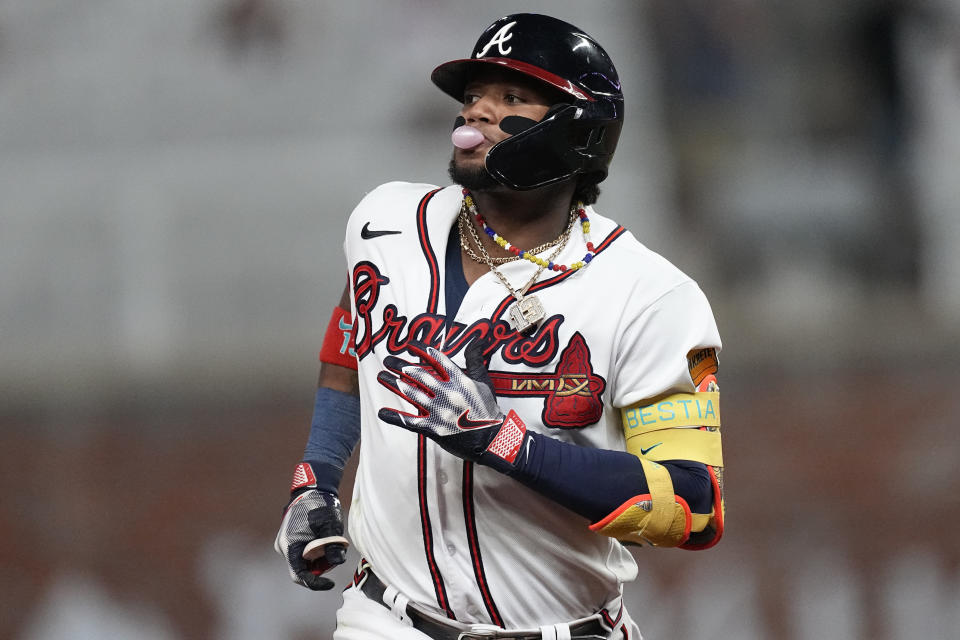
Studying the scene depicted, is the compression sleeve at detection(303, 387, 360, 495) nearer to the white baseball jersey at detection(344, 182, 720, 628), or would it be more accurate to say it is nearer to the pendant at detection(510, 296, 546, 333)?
the white baseball jersey at detection(344, 182, 720, 628)

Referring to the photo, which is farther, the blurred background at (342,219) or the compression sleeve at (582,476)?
the blurred background at (342,219)

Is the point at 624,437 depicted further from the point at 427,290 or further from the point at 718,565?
the point at 718,565

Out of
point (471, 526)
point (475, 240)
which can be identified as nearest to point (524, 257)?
point (475, 240)

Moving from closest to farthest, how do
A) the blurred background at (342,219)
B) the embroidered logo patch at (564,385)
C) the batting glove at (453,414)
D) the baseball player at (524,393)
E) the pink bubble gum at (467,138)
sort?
1. the batting glove at (453,414)
2. the baseball player at (524,393)
3. the embroidered logo patch at (564,385)
4. the pink bubble gum at (467,138)
5. the blurred background at (342,219)

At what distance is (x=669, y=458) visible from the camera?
2.45 meters

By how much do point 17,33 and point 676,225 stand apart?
6.11 metres

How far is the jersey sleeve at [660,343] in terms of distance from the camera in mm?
2465

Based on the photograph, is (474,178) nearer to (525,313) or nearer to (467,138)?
(467,138)

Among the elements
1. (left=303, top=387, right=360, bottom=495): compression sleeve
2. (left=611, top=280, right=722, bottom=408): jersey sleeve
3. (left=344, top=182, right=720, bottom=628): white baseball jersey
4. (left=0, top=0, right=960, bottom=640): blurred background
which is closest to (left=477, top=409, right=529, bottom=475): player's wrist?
(left=344, top=182, right=720, bottom=628): white baseball jersey

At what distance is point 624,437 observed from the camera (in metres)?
2.66

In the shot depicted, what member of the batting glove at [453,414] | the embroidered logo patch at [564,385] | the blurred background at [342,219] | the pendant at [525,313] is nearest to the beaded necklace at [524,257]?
the pendant at [525,313]

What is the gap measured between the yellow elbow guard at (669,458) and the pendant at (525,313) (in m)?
0.28

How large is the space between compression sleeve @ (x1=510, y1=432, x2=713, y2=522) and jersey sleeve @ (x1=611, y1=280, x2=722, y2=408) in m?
0.16

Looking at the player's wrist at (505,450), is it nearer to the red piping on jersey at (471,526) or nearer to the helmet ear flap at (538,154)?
the red piping on jersey at (471,526)
